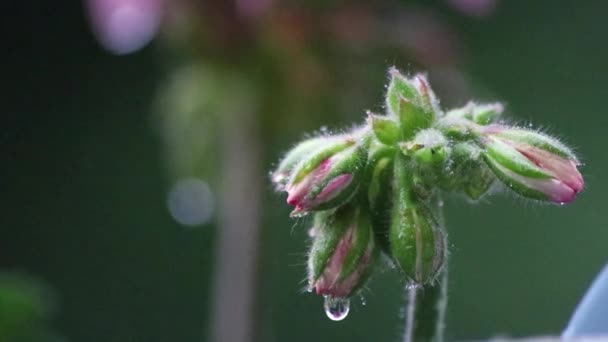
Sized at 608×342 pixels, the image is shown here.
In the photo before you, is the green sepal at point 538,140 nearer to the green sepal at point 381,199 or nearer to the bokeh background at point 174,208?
the green sepal at point 381,199

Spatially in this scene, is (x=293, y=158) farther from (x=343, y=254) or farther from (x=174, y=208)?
(x=174, y=208)

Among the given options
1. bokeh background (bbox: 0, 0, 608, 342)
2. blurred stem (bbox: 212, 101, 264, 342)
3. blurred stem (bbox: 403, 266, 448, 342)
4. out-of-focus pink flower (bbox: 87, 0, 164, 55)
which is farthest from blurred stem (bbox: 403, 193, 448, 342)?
bokeh background (bbox: 0, 0, 608, 342)

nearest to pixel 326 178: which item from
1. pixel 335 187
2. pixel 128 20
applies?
pixel 335 187

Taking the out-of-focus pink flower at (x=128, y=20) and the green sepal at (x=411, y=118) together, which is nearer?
the green sepal at (x=411, y=118)

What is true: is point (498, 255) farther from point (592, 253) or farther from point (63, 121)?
point (63, 121)

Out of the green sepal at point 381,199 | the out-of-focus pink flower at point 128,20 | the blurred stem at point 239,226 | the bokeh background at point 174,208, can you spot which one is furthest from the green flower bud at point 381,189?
the bokeh background at point 174,208

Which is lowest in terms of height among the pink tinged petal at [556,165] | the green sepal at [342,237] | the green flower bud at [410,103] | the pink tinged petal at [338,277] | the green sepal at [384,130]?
the pink tinged petal at [338,277]
